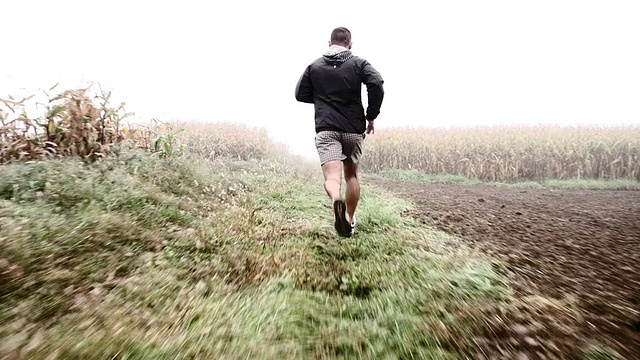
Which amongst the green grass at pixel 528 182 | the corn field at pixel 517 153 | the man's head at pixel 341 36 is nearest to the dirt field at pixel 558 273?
the man's head at pixel 341 36

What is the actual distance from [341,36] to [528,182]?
8550 millimetres

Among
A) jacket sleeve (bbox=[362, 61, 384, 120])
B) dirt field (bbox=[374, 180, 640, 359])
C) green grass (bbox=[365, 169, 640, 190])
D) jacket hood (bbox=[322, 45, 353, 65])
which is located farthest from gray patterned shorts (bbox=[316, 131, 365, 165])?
green grass (bbox=[365, 169, 640, 190])

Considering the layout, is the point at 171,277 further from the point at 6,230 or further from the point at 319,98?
the point at 319,98

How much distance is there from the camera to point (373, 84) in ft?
10.6

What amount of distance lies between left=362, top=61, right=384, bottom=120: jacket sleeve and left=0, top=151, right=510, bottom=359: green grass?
51.0 inches

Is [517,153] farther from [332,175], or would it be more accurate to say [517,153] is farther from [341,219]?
[341,219]

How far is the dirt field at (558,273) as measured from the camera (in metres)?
1.52

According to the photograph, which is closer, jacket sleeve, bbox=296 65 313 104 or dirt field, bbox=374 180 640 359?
dirt field, bbox=374 180 640 359

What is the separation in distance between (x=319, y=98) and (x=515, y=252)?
7.42ft

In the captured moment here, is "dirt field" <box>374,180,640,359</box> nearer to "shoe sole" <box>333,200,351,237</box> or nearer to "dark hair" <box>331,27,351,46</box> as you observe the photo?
"shoe sole" <box>333,200,351,237</box>

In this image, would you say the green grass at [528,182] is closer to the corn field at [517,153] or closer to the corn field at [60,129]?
the corn field at [517,153]

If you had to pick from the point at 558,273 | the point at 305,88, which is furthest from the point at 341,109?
the point at 558,273

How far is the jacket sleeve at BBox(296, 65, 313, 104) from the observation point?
136 inches

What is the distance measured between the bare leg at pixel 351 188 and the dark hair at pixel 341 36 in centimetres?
121
